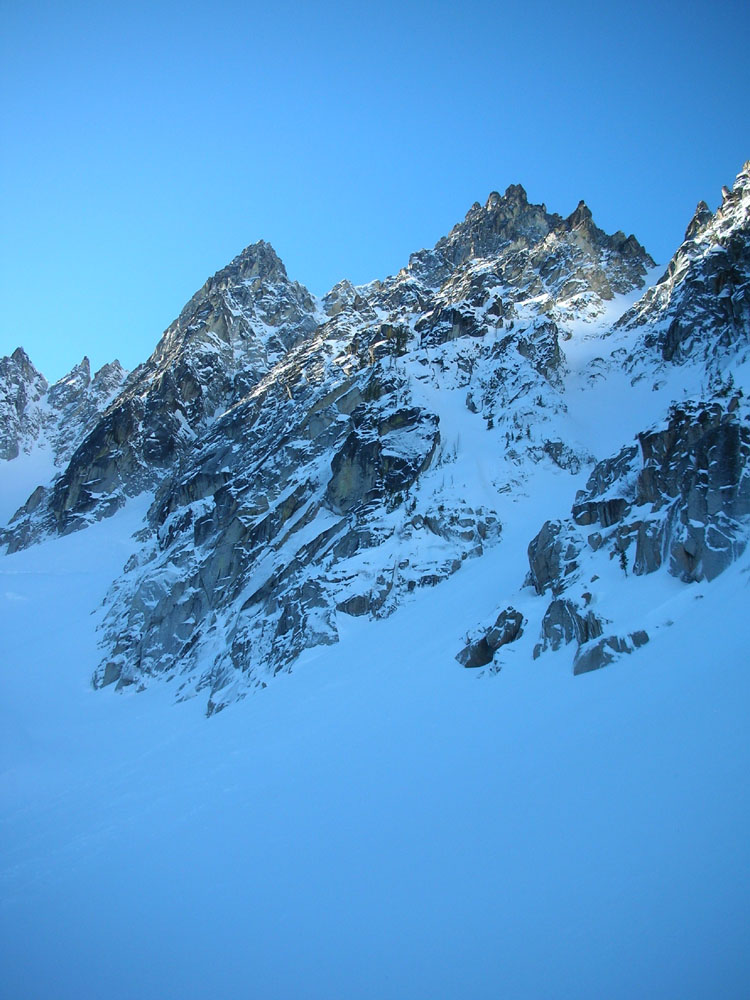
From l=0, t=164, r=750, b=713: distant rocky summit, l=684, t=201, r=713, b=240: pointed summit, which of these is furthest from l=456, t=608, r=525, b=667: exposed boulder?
l=684, t=201, r=713, b=240: pointed summit

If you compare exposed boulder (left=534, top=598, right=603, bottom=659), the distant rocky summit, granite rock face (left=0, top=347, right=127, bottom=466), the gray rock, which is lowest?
the gray rock

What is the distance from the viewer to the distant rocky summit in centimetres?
1739

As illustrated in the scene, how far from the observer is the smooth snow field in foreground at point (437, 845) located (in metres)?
6.60

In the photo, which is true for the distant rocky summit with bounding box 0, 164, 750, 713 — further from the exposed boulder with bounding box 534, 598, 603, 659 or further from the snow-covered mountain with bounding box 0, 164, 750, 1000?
the snow-covered mountain with bounding box 0, 164, 750, 1000

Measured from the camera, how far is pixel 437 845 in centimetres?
909

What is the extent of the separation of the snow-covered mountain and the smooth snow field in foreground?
0.17ft

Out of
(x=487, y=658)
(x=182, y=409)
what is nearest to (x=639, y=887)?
(x=487, y=658)

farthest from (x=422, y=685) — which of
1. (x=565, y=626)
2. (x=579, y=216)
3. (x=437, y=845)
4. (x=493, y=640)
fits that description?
(x=579, y=216)

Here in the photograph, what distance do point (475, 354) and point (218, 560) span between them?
26.0 meters

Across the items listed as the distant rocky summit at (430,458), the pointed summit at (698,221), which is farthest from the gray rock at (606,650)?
the pointed summit at (698,221)

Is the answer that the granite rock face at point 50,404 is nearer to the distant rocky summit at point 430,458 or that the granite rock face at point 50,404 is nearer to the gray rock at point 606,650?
the distant rocky summit at point 430,458

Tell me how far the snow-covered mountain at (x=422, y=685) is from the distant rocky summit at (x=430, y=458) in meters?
0.20

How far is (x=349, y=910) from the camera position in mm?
8500

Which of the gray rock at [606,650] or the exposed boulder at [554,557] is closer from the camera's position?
the gray rock at [606,650]
